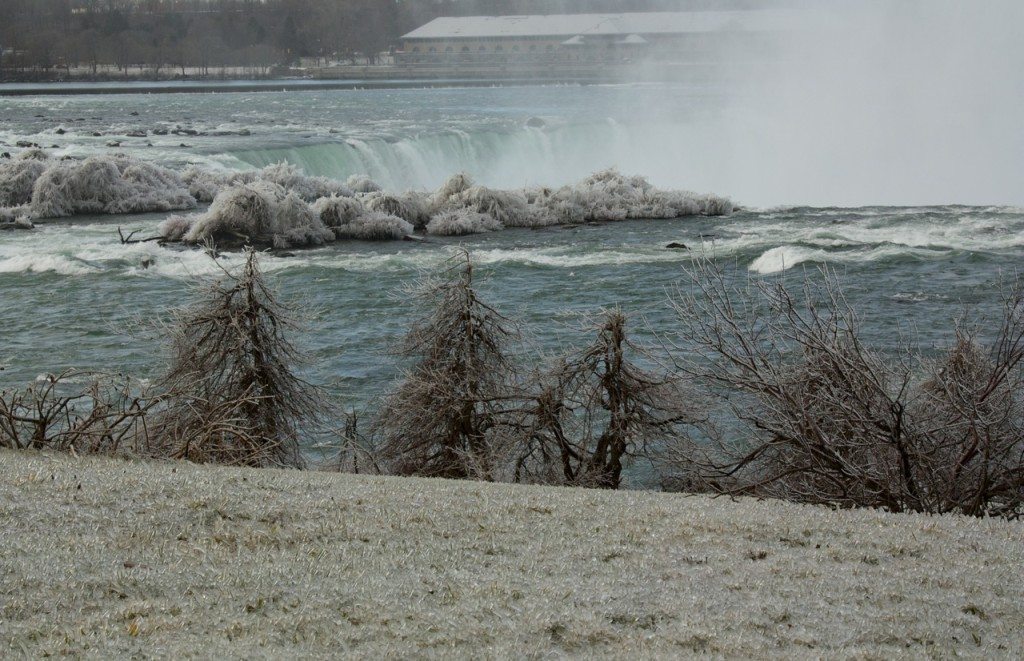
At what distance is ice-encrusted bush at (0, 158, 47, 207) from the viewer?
906 inches

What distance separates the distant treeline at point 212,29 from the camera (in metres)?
78.1

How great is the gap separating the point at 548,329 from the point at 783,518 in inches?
336

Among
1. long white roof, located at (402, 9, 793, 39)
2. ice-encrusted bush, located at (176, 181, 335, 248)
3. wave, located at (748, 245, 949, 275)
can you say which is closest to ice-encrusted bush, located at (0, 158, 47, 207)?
ice-encrusted bush, located at (176, 181, 335, 248)

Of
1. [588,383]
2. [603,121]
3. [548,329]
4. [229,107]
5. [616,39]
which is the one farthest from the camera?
[616,39]

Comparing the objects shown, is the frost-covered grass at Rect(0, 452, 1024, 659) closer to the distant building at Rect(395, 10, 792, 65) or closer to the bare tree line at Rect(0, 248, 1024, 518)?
the bare tree line at Rect(0, 248, 1024, 518)

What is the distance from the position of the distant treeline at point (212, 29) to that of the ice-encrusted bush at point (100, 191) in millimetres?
56522

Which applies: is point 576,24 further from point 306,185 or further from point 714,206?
point 306,185

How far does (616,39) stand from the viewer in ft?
362

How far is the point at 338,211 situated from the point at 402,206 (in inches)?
58.8

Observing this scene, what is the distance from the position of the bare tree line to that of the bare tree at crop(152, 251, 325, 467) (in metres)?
0.02

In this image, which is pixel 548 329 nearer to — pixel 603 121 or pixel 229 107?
pixel 603 121

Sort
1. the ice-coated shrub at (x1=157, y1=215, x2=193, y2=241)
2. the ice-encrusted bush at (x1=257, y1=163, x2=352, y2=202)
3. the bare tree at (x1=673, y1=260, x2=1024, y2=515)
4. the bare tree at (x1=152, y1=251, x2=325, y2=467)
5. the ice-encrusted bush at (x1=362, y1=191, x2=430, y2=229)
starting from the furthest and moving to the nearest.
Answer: the ice-encrusted bush at (x1=257, y1=163, x2=352, y2=202) < the ice-encrusted bush at (x1=362, y1=191, x2=430, y2=229) < the ice-coated shrub at (x1=157, y1=215, x2=193, y2=241) < the bare tree at (x1=152, y1=251, x2=325, y2=467) < the bare tree at (x1=673, y1=260, x2=1024, y2=515)

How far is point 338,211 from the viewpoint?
2152cm

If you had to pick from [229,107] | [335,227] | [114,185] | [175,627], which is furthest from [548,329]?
[229,107]
